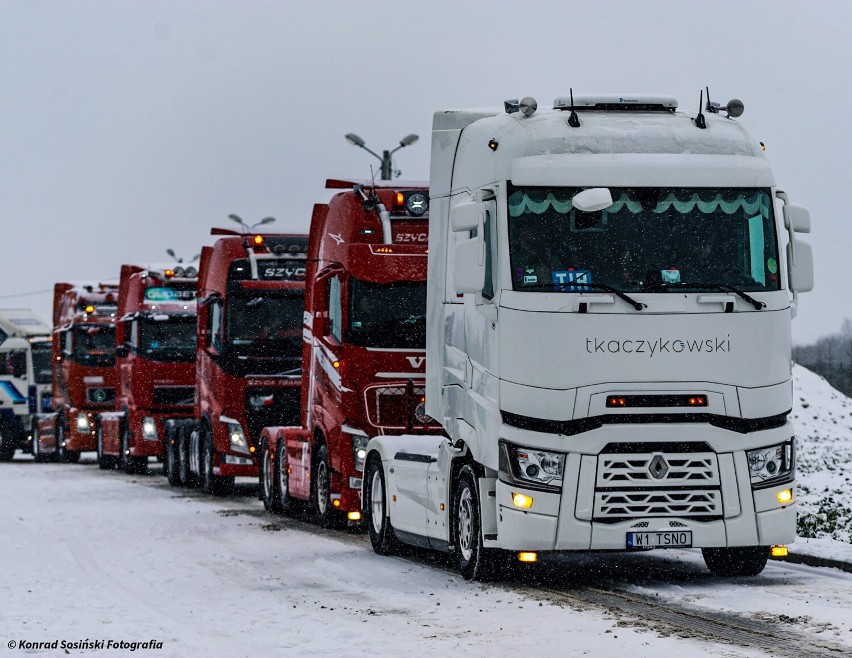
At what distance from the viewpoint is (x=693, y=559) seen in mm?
15969

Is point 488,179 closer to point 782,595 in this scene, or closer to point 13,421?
point 782,595

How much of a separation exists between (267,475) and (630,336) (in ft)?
38.3

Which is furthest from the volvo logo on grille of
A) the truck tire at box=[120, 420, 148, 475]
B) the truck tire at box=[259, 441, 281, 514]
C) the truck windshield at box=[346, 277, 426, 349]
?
the truck tire at box=[120, 420, 148, 475]

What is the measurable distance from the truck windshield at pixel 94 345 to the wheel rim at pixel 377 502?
2292 centimetres

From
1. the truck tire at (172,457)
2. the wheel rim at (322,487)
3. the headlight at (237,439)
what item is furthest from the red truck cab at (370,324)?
the truck tire at (172,457)

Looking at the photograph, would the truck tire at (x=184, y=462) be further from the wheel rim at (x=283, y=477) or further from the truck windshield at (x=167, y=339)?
the wheel rim at (x=283, y=477)

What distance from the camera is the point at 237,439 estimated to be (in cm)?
2580

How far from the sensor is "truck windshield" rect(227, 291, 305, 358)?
2484 cm

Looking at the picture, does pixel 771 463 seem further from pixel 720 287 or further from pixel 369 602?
pixel 369 602

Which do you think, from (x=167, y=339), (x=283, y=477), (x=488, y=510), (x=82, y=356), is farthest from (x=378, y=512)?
(x=82, y=356)

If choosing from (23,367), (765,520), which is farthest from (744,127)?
(23,367)

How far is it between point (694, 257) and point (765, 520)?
6.97 ft

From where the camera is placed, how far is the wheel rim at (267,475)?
77.9 ft

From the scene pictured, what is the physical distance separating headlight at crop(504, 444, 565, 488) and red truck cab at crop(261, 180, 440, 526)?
197 inches
